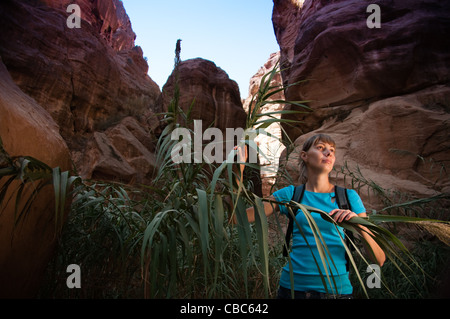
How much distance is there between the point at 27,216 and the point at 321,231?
4.42ft

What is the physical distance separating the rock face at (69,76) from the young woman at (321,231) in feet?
17.7

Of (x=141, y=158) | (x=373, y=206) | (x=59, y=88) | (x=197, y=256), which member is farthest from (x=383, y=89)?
(x=59, y=88)

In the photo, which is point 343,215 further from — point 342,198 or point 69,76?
point 69,76

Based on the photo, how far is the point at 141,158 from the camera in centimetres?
774

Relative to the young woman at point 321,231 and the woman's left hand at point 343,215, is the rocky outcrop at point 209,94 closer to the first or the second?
the young woman at point 321,231

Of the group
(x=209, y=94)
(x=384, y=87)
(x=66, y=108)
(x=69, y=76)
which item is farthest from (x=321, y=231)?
(x=209, y=94)

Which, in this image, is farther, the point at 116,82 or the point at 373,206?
the point at 116,82

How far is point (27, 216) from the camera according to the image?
1186 millimetres

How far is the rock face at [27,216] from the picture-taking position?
3.70 ft

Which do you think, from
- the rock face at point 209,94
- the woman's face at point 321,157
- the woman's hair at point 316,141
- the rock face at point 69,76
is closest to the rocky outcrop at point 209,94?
the rock face at point 209,94

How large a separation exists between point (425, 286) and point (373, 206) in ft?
4.92

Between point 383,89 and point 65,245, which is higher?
point 383,89
